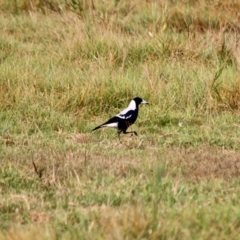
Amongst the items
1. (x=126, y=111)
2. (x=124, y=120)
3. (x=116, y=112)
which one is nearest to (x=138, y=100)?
(x=126, y=111)

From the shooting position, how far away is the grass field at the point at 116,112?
405 centimetres

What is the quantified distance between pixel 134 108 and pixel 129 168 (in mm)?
1302

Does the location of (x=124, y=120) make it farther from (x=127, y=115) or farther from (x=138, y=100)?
(x=138, y=100)

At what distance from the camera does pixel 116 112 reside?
7242 mm

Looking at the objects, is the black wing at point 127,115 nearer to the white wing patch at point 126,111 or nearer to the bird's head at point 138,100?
the white wing patch at point 126,111

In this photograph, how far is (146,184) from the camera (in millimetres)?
4777

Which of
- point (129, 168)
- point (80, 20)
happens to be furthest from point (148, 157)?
point (80, 20)

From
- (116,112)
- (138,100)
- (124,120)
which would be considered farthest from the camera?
(116,112)

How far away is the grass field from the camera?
4051 millimetres

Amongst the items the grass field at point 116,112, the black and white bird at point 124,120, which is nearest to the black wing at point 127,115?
the black and white bird at point 124,120

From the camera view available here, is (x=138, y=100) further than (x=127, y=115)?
Yes

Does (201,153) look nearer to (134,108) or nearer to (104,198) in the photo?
(134,108)

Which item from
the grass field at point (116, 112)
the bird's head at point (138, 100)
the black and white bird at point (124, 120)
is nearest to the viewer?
the grass field at point (116, 112)

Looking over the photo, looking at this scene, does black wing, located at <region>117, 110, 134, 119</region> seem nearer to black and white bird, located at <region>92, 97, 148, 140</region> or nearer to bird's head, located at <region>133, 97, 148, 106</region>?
black and white bird, located at <region>92, 97, 148, 140</region>
